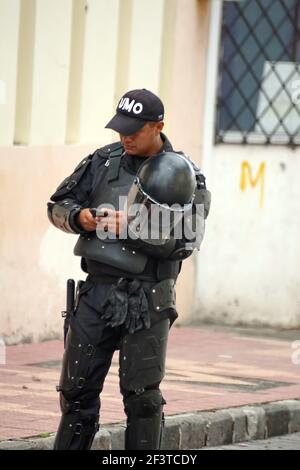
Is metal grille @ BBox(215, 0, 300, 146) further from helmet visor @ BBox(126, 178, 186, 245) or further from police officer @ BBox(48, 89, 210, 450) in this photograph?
helmet visor @ BBox(126, 178, 186, 245)

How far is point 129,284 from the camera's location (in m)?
6.09

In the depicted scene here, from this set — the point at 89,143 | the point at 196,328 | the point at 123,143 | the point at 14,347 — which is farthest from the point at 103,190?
the point at 196,328

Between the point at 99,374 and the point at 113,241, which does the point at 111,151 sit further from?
the point at 99,374

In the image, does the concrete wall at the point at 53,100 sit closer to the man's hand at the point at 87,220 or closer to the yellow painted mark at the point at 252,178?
the yellow painted mark at the point at 252,178

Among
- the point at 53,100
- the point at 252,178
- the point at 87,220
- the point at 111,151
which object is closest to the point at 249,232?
the point at 252,178

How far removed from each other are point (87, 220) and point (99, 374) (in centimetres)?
70

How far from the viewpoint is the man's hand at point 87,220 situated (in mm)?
6020

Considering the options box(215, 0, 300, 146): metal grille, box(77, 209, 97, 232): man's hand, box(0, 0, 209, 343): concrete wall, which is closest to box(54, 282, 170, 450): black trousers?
box(77, 209, 97, 232): man's hand

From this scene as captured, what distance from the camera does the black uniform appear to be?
6023 millimetres

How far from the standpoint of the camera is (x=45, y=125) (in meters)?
11.0

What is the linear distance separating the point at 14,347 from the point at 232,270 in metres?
2.96

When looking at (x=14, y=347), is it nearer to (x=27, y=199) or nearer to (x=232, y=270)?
(x=27, y=199)

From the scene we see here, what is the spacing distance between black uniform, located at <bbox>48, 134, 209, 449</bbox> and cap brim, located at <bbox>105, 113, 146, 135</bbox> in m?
0.21

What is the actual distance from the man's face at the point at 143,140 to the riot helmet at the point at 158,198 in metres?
0.15
